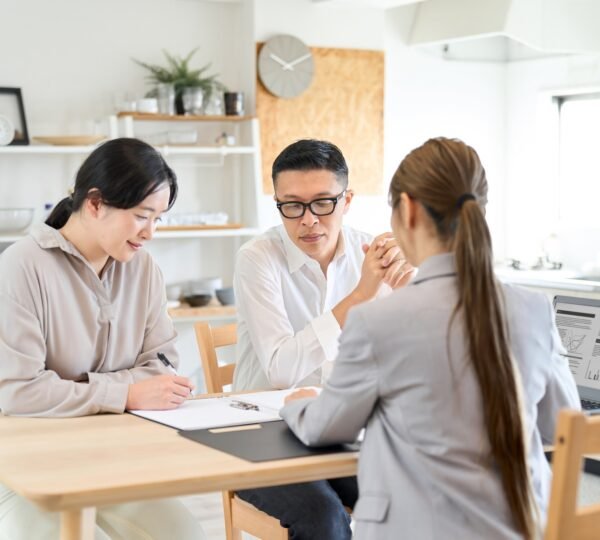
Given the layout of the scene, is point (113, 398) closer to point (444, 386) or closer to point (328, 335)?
point (328, 335)

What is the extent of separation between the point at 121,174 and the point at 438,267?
870 millimetres

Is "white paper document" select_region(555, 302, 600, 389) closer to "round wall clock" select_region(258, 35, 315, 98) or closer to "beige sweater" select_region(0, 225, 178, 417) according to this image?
"beige sweater" select_region(0, 225, 178, 417)

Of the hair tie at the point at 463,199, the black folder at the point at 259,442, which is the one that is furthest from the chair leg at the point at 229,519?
the hair tie at the point at 463,199

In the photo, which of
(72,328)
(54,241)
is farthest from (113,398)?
(54,241)

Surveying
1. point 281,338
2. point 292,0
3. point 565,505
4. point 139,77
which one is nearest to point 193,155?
point 139,77

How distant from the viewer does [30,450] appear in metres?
1.82

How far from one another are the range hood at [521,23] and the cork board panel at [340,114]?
1.31 ft

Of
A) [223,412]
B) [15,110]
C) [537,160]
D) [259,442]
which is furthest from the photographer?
[537,160]

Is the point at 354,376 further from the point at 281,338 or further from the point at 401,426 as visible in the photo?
the point at 281,338

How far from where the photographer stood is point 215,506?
3986 mm

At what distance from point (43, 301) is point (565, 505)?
1.22 metres

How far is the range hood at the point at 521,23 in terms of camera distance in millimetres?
5359

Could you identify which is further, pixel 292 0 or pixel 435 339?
pixel 292 0

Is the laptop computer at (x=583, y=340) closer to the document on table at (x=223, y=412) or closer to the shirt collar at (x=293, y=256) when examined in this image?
the shirt collar at (x=293, y=256)
